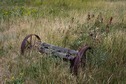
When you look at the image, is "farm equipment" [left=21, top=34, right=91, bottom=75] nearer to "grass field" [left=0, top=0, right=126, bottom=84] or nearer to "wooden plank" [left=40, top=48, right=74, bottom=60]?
"wooden plank" [left=40, top=48, right=74, bottom=60]

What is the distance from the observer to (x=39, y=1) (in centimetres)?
1119

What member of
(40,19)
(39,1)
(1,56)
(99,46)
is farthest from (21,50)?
(39,1)

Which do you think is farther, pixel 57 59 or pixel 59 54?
pixel 59 54

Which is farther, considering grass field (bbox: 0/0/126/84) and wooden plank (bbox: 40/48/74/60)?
wooden plank (bbox: 40/48/74/60)

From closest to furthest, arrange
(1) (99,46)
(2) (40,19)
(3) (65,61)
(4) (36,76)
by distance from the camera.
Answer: (4) (36,76) < (3) (65,61) < (1) (99,46) < (2) (40,19)

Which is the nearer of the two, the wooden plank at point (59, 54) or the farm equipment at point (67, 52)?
the farm equipment at point (67, 52)

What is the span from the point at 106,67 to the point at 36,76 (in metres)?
1.19

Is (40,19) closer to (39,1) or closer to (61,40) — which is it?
(61,40)

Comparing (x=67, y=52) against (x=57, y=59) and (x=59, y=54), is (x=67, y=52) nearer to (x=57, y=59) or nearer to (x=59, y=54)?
(x=59, y=54)

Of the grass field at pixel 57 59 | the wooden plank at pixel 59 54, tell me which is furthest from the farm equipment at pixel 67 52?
the grass field at pixel 57 59

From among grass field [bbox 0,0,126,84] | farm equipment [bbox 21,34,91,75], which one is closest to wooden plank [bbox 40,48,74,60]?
farm equipment [bbox 21,34,91,75]

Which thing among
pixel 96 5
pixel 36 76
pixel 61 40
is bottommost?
pixel 36 76

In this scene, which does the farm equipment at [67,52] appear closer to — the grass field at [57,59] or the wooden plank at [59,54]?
the wooden plank at [59,54]

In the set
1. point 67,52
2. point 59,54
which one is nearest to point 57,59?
point 59,54
